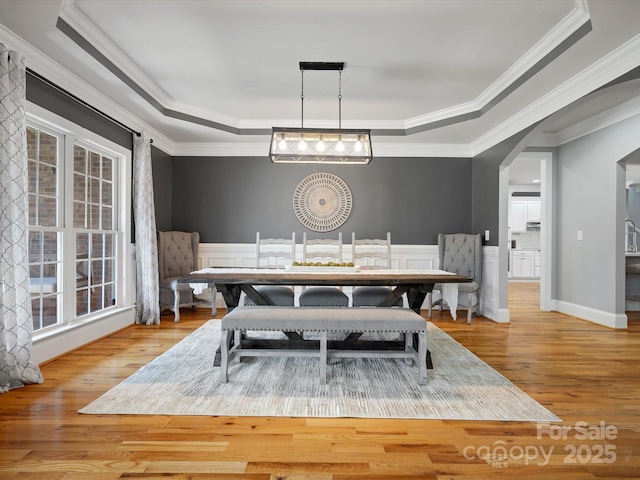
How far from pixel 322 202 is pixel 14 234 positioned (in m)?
3.64

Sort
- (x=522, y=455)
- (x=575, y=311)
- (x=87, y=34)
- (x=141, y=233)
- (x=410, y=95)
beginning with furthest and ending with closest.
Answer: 1. (x=575, y=311)
2. (x=141, y=233)
3. (x=410, y=95)
4. (x=87, y=34)
5. (x=522, y=455)

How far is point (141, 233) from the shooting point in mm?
4336

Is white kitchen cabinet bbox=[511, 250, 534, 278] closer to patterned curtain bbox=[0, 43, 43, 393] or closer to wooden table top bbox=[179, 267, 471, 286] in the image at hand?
wooden table top bbox=[179, 267, 471, 286]

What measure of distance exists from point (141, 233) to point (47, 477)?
3105 millimetres

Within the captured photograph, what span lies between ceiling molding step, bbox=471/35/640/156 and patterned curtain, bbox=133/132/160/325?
408 cm

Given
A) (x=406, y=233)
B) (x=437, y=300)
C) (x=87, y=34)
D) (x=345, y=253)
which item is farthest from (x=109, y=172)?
(x=437, y=300)

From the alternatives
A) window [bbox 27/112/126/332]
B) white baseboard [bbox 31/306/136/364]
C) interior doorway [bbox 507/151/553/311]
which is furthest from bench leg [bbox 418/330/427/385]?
interior doorway [bbox 507/151/553/311]

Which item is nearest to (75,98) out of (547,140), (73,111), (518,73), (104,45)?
(73,111)

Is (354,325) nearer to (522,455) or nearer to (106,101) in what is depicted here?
(522,455)

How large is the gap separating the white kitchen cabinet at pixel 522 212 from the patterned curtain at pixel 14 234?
384 inches

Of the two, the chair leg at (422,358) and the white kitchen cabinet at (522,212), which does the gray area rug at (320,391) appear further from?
the white kitchen cabinet at (522,212)

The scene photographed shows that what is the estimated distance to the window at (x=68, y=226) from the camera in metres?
3.10

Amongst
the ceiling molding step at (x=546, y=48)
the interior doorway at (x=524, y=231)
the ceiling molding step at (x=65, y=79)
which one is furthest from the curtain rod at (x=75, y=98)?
the interior doorway at (x=524, y=231)

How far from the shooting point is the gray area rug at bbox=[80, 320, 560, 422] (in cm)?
214
